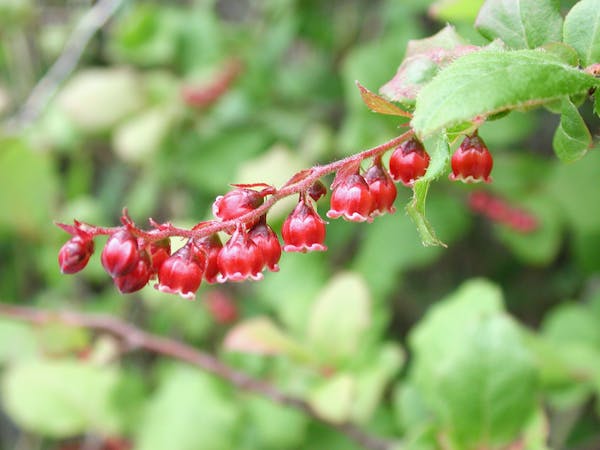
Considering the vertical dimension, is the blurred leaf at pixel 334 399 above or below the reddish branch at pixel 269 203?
below

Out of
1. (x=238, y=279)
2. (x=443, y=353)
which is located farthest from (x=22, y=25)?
(x=238, y=279)

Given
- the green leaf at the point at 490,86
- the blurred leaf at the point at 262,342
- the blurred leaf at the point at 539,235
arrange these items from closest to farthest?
the green leaf at the point at 490,86 → the blurred leaf at the point at 262,342 → the blurred leaf at the point at 539,235

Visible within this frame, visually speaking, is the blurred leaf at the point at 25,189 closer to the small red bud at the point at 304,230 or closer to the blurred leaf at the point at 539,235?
the blurred leaf at the point at 539,235

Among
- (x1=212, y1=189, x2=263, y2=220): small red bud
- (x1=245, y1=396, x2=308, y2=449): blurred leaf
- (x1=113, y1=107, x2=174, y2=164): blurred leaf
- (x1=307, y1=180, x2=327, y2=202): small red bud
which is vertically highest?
(x1=212, y1=189, x2=263, y2=220): small red bud

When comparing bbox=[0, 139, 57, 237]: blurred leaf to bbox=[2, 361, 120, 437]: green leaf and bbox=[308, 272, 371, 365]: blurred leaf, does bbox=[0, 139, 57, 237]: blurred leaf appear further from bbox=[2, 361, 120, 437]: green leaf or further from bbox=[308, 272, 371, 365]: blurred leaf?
bbox=[308, 272, 371, 365]: blurred leaf

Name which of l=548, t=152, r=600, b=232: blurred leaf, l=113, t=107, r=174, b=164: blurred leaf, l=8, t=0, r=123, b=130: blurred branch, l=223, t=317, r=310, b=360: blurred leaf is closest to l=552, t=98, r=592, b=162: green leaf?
l=223, t=317, r=310, b=360: blurred leaf

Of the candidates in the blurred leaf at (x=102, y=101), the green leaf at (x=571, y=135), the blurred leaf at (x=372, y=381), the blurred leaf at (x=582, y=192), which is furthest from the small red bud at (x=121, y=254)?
the blurred leaf at (x=102, y=101)

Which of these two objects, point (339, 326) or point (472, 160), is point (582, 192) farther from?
point (472, 160)

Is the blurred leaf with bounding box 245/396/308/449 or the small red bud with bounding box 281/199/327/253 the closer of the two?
the small red bud with bounding box 281/199/327/253

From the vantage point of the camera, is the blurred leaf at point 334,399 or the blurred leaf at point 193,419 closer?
the blurred leaf at point 334,399
